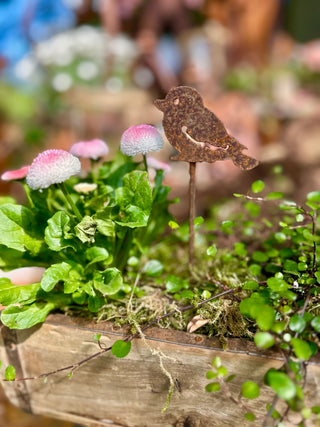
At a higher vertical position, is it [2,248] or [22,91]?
[2,248]

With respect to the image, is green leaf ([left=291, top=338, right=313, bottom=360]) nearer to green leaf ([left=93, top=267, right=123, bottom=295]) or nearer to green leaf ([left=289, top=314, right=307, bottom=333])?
green leaf ([left=289, top=314, right=307, bottom=333])

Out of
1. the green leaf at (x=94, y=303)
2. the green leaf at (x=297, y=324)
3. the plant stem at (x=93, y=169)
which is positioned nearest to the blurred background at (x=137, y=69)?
the plant stem at (x=93, y=169)

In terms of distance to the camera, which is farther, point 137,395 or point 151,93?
point 151,93

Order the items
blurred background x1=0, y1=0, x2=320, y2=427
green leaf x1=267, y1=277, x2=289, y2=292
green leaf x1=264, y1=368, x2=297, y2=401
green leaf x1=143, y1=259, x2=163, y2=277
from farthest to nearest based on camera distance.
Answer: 1. blurred background x1=0, y1=0, x2=320, y2=427
2. green leaf x1=143, y1=259, x2=163, y2=277
3. green leaf x1=267, y1=277, x2=289, y2=292
4. green leaf x1=264, y1=368, x2=297, y2=401

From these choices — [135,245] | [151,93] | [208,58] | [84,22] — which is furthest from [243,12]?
[135,245]

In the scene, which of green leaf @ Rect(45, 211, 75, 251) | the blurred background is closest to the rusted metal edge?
green leaf @ Rect(45, 211, 75, 251)

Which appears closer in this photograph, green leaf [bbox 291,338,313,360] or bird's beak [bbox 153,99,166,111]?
green leaf [bbox 291,338,313,360]

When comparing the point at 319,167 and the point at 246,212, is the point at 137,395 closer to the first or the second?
the point at 246,212

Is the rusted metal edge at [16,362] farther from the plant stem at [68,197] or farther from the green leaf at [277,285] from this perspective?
the green leaf at [277,285]
